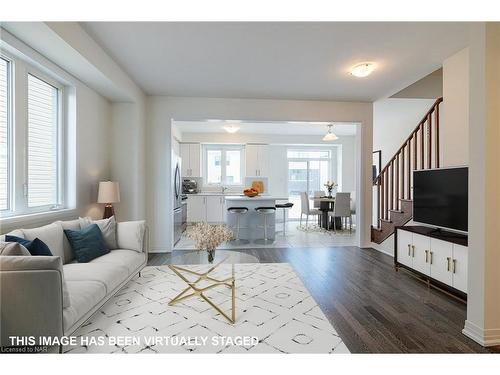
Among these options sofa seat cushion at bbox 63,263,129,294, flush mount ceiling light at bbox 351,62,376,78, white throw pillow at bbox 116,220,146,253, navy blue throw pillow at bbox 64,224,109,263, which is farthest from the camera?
flush mount ceiling light at bbox 351,62,376,78

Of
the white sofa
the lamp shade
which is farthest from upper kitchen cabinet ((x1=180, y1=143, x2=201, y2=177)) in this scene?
the white sofa

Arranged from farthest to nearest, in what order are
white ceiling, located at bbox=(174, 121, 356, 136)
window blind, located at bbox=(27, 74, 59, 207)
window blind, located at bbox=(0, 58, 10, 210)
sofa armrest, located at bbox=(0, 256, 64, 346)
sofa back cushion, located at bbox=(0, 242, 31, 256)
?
1. white ceiling, located at bbox=(174, 121, 356, 136)
2. window blind, located at bbox=(27, 74, 59, 207)
3. window blind, located at bbox=(0, 58, 10, 210)
4. sofa back cushion, located at bbox=(0, 242, 31, 256)
5. sofa armrest, located at bbox=(0, 256, 64, 346)

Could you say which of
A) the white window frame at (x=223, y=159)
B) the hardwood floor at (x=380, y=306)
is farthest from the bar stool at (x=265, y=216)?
the white window frame at (x=223, y=159)

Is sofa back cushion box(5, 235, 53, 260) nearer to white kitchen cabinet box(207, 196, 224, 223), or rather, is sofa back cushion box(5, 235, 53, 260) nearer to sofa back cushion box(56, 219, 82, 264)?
sofa back cushion box(56, 219, 82, 264)

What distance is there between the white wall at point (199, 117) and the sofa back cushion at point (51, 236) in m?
2.23

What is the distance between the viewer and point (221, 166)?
870 cm

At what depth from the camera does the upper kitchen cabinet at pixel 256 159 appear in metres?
8.52

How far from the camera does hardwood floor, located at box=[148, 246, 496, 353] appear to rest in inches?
83.5

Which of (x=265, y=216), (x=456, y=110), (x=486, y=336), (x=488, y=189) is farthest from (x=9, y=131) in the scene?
(x=456, y=110)

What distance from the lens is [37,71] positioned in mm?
3045

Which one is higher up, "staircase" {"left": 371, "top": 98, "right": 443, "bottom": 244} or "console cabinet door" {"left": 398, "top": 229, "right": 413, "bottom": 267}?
"staircase" {"left": 371, "top": 98, "right": 443, "bottom": 244}

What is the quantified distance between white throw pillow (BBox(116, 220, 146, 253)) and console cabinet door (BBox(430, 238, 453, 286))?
3.51 m
